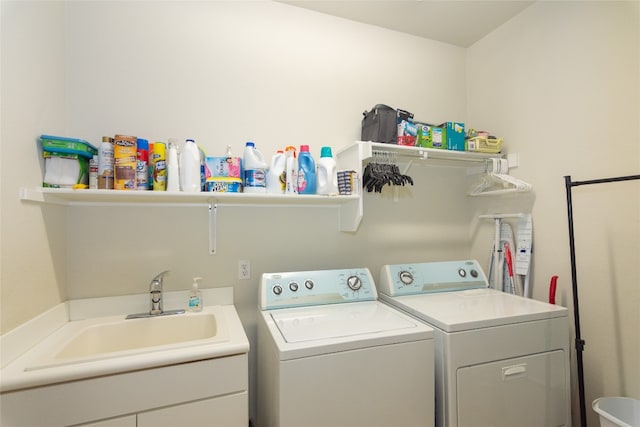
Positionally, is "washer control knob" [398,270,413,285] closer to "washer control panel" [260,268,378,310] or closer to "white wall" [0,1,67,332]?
"washer control panel" [260,268,378,310]

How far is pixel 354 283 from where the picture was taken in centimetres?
182

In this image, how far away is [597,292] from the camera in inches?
63.8

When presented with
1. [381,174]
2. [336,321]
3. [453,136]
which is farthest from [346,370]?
[453,136]

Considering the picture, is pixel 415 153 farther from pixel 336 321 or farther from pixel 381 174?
pixel 336 321

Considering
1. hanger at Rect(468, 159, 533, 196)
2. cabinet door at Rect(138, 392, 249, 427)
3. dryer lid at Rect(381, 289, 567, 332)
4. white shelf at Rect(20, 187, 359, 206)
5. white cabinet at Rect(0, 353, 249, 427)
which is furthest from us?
hanger at Rect(468, 159, 533, 196)

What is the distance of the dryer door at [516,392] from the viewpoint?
1357 millimetres

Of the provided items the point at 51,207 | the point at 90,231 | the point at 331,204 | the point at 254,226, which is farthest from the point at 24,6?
the point at 331,204

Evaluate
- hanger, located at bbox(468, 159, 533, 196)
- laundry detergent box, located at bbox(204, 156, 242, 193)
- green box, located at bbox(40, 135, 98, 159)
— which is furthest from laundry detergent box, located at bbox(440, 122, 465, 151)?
green box, located at bbox(40, 135, 98, 159)

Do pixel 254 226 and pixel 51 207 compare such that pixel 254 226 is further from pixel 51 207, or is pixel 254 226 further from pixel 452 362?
pixel 452 362

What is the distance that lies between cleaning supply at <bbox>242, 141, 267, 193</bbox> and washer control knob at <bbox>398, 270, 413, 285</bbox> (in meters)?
0.97

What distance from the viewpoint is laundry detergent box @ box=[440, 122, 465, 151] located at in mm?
2041

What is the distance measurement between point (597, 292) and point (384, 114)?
58.3 inches

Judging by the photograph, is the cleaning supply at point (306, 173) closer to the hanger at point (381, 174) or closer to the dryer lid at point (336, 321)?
the hanger at point (381, 174)

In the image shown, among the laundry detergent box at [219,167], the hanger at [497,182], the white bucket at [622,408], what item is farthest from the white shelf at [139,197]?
the white bucket at [622,408]
